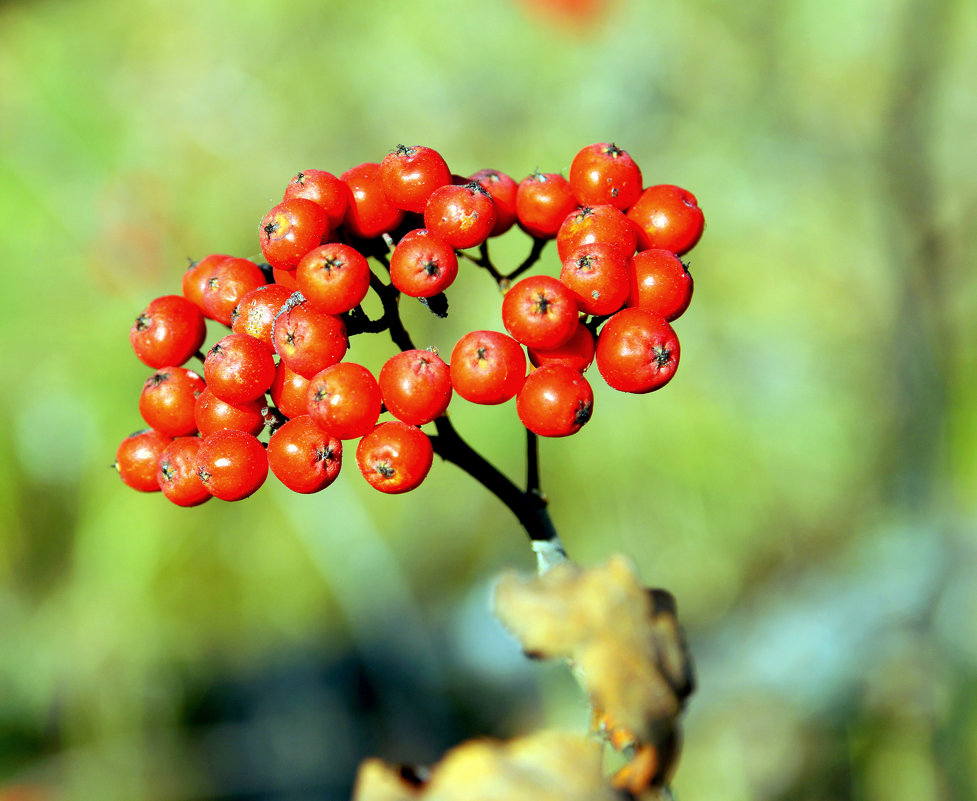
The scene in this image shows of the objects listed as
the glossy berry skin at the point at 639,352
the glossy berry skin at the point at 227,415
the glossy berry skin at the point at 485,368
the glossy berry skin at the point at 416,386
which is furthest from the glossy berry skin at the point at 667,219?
the glossy berry skin at the point at 227,415

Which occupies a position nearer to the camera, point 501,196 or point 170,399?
point 170,399

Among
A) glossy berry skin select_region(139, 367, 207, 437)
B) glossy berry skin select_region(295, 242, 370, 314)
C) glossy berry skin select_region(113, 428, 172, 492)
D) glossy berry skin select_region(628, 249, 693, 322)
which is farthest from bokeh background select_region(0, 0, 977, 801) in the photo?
glossy berry skin select_region(295, 242, 370, 314)

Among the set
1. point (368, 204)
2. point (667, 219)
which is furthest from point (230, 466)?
point (667, 219)

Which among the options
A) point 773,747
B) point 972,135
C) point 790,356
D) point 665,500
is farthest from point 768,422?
point 972,135

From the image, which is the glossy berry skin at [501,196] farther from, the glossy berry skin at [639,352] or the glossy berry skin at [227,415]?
the glossy berry skin at [227,415]

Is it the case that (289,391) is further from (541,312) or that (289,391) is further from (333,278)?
(541,312)

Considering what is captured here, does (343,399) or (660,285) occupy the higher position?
(660,285)
